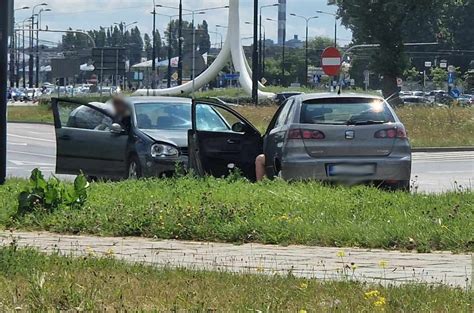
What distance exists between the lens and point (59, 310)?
5.98 meters

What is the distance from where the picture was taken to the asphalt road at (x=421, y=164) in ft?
62.5

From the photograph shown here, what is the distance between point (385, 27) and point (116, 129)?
4862 cm

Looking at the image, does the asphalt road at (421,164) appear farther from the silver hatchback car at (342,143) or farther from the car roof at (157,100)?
the car roof at (157,100)

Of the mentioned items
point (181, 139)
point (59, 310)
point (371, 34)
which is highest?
point (371, 34)

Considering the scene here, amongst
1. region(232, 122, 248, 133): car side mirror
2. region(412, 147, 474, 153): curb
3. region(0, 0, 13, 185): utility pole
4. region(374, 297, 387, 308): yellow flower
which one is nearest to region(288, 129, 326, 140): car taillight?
region(232, 122, 248, 133): car side mirror

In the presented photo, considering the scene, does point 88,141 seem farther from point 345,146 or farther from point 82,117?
point 345,146

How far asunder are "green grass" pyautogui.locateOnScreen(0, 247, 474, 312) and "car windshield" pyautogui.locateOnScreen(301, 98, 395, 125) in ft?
20.2

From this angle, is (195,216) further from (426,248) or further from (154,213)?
(426,248)

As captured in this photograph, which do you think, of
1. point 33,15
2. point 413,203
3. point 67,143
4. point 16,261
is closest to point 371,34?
point 33,15

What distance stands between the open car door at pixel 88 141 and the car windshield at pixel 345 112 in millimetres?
3443

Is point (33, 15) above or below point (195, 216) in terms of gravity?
above

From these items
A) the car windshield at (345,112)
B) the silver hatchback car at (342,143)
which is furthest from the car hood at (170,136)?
the car windshield at (345,112)

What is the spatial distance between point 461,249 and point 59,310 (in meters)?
4.21

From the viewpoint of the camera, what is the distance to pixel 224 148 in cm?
1430
